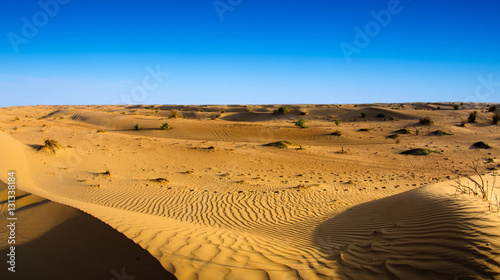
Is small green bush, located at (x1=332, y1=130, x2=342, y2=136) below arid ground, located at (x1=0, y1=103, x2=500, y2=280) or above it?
above

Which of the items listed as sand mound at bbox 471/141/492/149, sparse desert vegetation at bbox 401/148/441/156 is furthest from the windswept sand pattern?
sand mound at bbox 471/141/492/149

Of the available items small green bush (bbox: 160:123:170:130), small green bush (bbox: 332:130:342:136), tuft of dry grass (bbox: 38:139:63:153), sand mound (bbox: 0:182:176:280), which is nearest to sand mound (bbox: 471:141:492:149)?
small green bush (bbox: 332:130:342:136)

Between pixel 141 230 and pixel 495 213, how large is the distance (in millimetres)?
5413

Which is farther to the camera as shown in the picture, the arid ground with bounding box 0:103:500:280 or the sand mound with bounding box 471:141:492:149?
the sand mound with bounding box 471:141:492:149

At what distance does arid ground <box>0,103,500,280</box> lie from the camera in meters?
3.47

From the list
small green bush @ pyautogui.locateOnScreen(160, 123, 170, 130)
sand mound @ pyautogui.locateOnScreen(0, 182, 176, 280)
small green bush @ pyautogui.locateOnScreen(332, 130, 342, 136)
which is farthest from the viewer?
small green bush @ pyautogui.locateOnScreen(160, 123, 170, 130)

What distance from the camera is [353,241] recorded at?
15.8ft

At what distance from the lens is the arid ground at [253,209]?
3467 mm

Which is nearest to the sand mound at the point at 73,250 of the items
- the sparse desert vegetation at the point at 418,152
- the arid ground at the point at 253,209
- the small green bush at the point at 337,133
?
the arid ground at the point at 253,209

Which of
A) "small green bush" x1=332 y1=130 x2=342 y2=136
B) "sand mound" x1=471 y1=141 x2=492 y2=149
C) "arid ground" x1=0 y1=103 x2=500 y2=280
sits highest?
"small green bush" x1=332 y1=130 x2=342 y2=136

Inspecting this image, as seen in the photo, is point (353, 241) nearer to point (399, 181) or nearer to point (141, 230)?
point (141, 230)

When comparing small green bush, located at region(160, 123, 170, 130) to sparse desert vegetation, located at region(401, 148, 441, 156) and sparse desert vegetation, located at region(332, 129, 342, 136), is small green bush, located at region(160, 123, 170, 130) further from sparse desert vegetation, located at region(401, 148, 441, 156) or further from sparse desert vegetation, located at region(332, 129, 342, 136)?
sparse desert vegetation, located at region(401, 148, 441, 156)

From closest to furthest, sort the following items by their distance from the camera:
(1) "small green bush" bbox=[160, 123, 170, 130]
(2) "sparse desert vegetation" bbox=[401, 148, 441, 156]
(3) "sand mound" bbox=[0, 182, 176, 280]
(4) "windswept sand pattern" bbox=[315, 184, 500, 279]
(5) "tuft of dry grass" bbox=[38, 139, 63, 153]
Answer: (4) "windswept sand pattern" bbox=[315, 184, 500, 279], (3) "sand mound" bbox=[0, 182, 176, 280], (5) "tuft of dry grass" bbox=[38, 139, 63, 153], (2) "sparse desert vegetation" bbox=[401, 148, 441, 156], (1) "small green bush" bbox=[160, 123, 170, 130]

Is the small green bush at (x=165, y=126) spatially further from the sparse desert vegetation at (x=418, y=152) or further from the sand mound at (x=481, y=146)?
the sand mound at (x=481, y=146)
